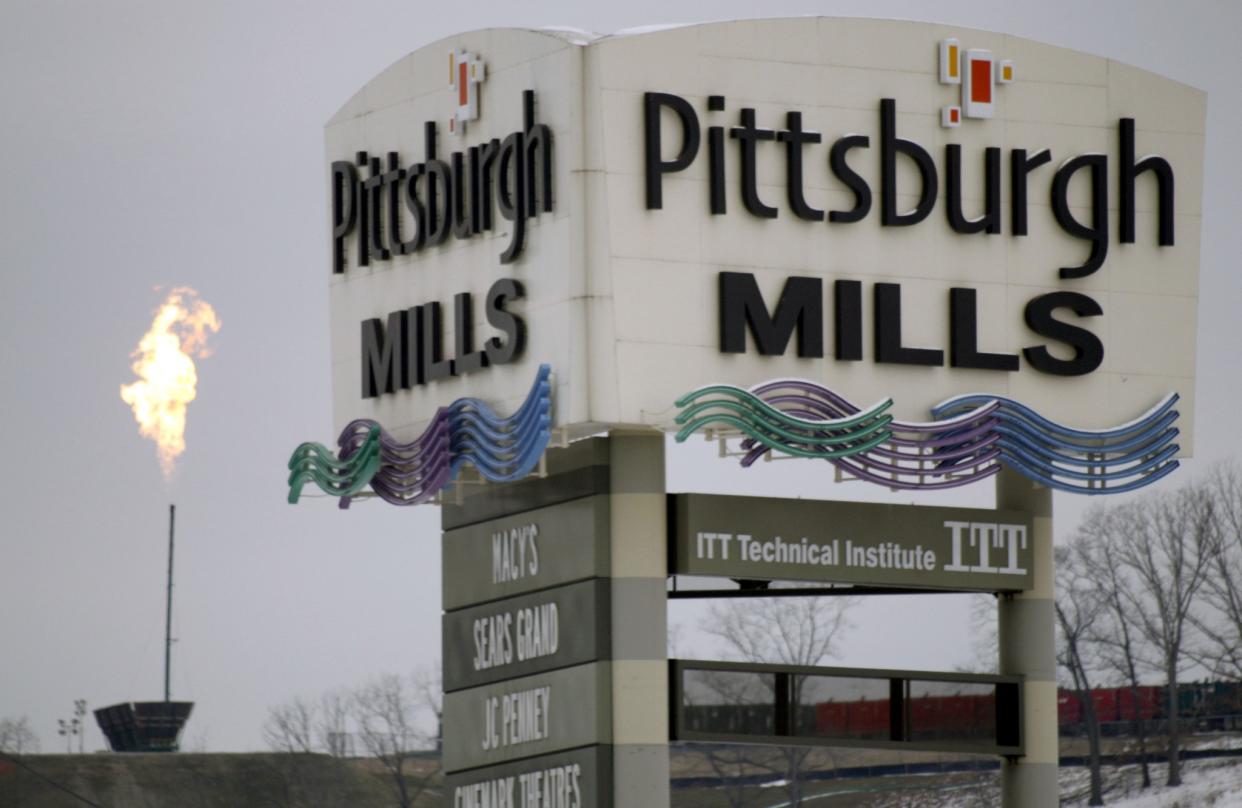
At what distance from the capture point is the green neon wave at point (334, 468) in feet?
127

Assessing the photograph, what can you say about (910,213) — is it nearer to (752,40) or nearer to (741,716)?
(752,40)

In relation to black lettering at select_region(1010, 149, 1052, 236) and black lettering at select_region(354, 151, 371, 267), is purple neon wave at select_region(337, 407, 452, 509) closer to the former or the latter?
black lettering at select_region(354, 151, 371, 267)

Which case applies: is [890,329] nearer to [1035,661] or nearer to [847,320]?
[847,320]

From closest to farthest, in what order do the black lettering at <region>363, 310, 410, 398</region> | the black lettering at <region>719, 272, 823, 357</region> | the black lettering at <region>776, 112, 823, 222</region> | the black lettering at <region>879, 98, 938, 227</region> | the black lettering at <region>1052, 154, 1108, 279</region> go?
the black lettering at <region>719, 272, 823, 357</region>, the black lettering at <region>776, 112, 823, 222</region>, the black lettering at <region>879, 98, 938, 227</region>, the black lettering at <region>1052, 154, 1108, 279</region>, the black lettering at <region>363, 310, 410, 398</region>

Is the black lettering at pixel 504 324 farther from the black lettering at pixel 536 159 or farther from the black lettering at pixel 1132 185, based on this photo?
the black lettering at pixel 1132 185

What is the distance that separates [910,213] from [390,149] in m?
6.75

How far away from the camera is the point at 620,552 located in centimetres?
3606

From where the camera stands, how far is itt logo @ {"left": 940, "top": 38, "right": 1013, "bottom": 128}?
37719mm

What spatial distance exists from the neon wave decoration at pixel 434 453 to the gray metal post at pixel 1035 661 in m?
6.66

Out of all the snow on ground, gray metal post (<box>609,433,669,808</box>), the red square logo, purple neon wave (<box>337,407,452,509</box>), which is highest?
the red square logo

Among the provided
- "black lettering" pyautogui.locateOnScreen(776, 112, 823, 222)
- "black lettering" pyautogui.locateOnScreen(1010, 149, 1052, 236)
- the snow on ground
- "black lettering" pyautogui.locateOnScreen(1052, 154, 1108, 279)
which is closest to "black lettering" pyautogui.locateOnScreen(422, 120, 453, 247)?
"black lettering" pyautogui.locateOnScreen(776, 112, 823, 222)

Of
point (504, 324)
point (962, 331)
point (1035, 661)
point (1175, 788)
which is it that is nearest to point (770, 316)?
point (962, 331)

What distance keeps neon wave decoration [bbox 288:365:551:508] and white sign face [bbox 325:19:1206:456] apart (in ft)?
1.06

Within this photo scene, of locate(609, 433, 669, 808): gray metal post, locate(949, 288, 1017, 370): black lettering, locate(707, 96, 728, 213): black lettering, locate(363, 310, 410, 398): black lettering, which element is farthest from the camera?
locate(363, 310, 410, 398): black lettering
